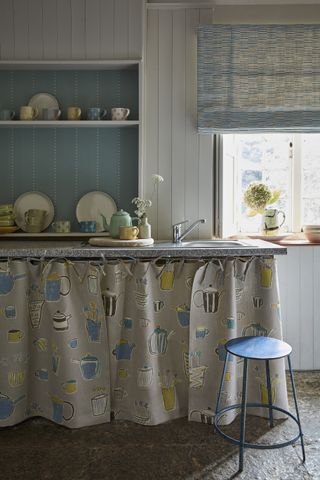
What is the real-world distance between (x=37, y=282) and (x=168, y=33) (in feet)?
6.17

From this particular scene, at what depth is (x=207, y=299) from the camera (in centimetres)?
249

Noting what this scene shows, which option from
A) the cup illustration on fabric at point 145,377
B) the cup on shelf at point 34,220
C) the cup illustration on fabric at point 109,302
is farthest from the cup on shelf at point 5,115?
the cup illustration on fabric at point 145,377

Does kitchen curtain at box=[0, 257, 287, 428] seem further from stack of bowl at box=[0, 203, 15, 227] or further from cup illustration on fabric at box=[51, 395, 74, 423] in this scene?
stack of bowl at box=[0, 203, 15, 227]

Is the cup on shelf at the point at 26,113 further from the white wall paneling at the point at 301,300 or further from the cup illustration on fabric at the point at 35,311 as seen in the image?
the white wall paneling at the point at 301,300

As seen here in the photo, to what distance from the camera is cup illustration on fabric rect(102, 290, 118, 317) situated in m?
2.48

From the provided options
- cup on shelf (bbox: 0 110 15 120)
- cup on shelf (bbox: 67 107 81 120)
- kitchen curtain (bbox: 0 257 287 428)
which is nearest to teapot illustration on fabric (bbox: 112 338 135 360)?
kitchen curtain (bbox: 0 257 287 428)

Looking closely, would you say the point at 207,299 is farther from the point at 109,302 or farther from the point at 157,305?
the point at 109,302

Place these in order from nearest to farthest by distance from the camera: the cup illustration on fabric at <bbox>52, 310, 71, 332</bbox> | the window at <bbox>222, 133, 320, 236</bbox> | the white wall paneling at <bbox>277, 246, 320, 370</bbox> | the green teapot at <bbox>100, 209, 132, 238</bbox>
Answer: the cup illustration on fabric at <bbox>52, 310, 71, 332</bbox> < the green teapot at <bbox>100, 209, 132, 238</bbox> < the white wall paneling at <bbox>277, 246, 320, 370</bbox> < the window at <bbox>222, 133, 320, 236</bbox>

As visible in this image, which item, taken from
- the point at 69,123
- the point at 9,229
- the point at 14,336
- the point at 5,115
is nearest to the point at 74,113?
the point at 69,123

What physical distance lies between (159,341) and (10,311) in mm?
737

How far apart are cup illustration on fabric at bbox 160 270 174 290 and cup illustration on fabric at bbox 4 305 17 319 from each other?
72 centimetres

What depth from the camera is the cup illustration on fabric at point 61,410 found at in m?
2.46

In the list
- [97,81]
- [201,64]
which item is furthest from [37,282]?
[201,64]

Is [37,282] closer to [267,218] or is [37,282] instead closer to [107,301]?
[107,301]
